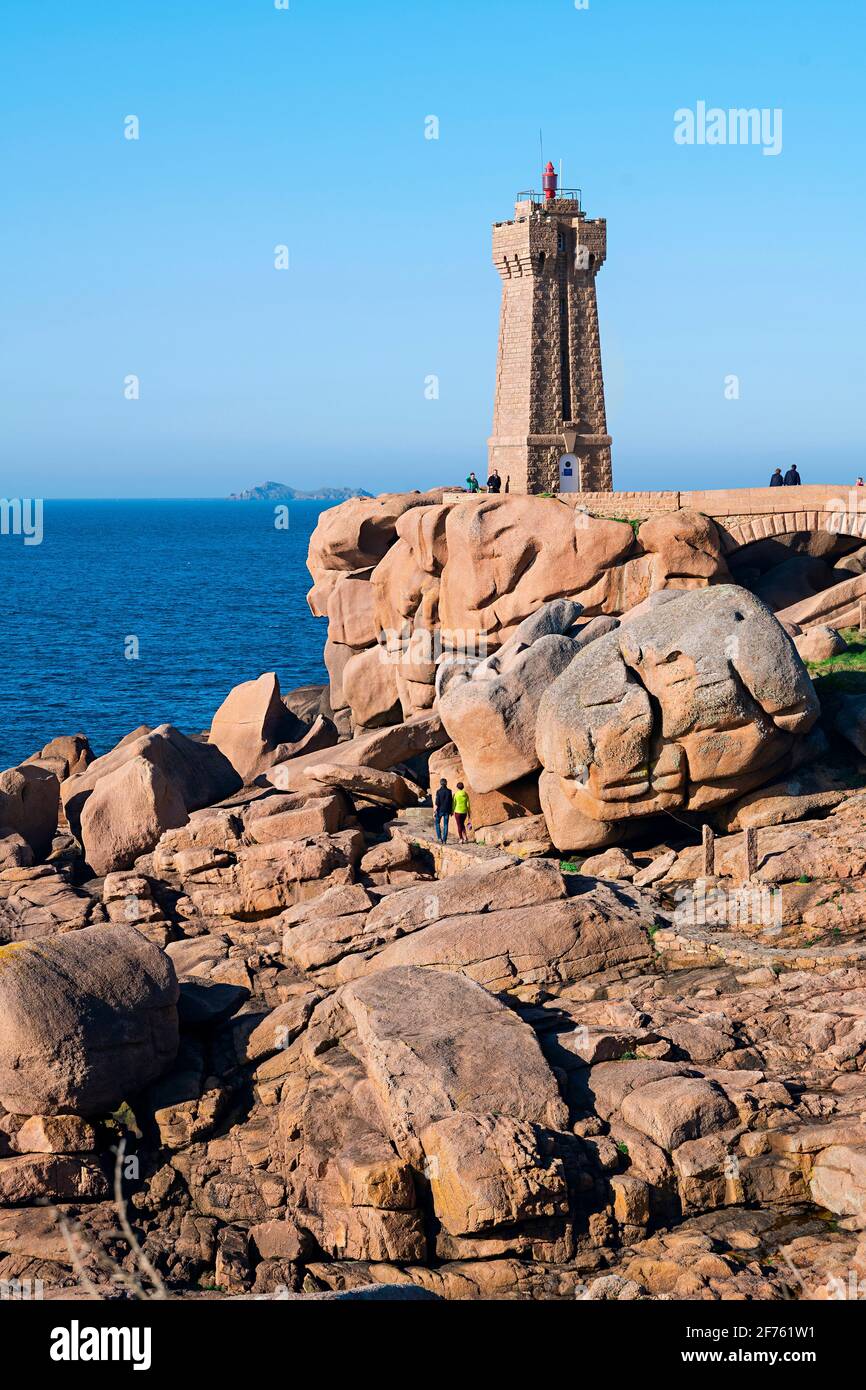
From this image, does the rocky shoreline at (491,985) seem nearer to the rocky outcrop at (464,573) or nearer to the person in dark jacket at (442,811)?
the rocky outcrop at (464,573)

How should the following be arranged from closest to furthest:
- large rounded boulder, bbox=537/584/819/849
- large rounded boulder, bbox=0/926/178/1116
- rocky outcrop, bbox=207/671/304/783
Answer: large rounded boulder, bbox=0/926/178/1116 < large rounded boulder, bbox=537/584/819/849 < rocky outcrop, bbox=207/671/304/783

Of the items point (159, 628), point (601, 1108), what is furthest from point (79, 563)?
point (601, 1108)

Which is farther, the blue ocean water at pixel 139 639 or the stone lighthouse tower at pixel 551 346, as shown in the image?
the blue ocean water at pixel 139 639

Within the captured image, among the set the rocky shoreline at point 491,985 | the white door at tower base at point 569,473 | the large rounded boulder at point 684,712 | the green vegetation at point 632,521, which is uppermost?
the white door at tower base at point 569,473

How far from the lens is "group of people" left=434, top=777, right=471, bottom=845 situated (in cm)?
2923

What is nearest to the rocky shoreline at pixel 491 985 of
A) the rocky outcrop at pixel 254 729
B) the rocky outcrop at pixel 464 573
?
the rocky outcrop at pixel 464 573

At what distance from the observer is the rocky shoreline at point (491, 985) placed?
16.6 metres

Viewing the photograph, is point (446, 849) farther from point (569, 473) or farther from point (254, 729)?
point (569, 473)

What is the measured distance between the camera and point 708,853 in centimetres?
2486

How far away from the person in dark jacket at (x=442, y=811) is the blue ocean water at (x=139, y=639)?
881 inches

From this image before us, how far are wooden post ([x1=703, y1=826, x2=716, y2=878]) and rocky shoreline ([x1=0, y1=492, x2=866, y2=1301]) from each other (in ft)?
0.31

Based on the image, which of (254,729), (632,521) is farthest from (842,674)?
(254,729)

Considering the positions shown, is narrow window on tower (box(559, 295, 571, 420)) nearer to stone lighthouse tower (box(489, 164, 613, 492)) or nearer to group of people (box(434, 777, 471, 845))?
stone lighthouse tower (box(489, 164, 613, 492))

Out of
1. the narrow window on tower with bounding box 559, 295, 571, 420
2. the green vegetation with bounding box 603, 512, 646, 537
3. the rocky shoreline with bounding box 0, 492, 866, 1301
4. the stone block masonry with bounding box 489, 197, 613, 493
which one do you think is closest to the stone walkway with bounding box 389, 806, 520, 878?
the rocky shoreline with bounding box 0, 492, 866, 1301
